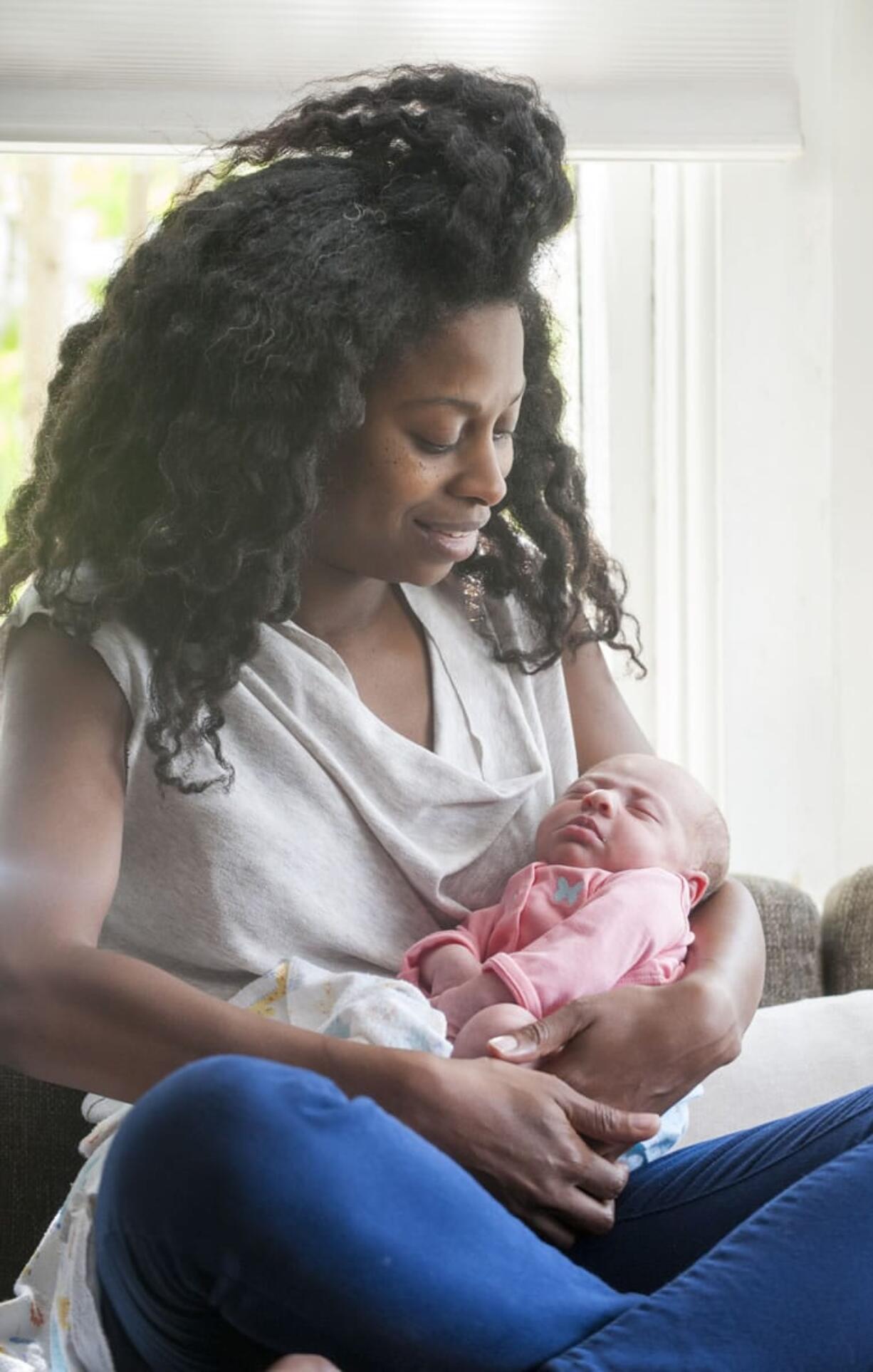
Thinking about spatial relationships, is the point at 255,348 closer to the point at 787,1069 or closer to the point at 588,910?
the point at 588,910

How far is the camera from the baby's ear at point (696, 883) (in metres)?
1.41

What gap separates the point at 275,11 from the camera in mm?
2008

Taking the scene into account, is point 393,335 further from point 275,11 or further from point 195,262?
point 275,11

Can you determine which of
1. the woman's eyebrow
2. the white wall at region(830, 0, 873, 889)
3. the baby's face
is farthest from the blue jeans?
the white wall at region(830, 0, 873, 889)

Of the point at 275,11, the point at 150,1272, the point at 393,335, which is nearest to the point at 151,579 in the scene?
the point at 393,335

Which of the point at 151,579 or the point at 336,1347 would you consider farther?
the point at 151,579

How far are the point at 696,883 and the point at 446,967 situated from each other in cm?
26

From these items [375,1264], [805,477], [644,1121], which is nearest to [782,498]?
[805,477]

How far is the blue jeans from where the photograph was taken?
2.99 ft

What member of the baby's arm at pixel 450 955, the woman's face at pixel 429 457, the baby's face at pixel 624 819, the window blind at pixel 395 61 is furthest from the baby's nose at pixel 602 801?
the window blind at pixel 395 61

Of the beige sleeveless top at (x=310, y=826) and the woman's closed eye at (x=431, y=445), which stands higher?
the woman's closed eye at (x=431, y=445)

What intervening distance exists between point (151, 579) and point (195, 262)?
0.26 metres

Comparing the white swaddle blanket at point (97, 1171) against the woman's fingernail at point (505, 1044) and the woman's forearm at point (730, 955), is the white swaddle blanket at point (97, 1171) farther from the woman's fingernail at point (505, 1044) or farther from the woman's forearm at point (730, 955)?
the woman's forearm at point (730, 955)

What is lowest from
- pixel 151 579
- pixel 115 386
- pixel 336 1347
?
pixel 336 1347
